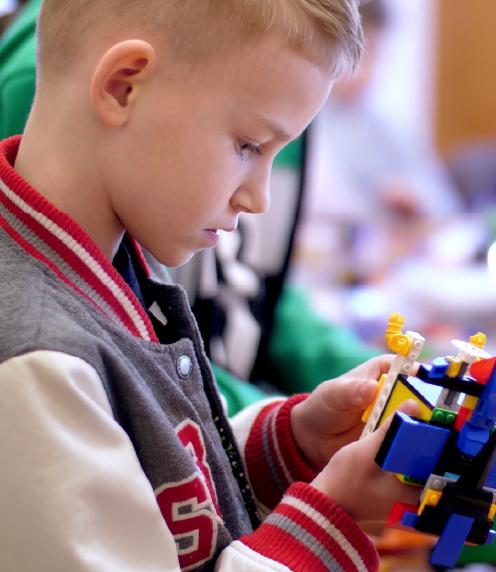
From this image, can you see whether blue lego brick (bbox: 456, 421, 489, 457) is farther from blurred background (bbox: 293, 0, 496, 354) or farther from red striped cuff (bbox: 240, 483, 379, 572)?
blurred background (bbox: 293, 0, 496, 354)

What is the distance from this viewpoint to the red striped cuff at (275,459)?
73cm

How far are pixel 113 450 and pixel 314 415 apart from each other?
0.24 m

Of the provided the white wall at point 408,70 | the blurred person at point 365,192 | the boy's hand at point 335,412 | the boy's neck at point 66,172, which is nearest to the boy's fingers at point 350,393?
the boy's hand at point 335,412

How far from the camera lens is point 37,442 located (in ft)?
1.54

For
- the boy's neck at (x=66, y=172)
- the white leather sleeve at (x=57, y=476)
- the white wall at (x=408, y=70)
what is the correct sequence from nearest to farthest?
the white leather sleeve at (x=57, y=476) < the boy's neck at (x=66, y=172) < the white wall at (x=408, y=70)

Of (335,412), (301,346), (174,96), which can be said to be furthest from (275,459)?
(301,346)

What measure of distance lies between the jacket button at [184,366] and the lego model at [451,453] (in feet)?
0.48

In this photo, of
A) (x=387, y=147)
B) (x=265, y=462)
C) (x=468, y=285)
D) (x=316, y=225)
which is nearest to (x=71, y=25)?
(x=265, y=462)

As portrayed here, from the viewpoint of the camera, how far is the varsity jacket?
470 mm

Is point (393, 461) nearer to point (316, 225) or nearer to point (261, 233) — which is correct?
point (261, 233)

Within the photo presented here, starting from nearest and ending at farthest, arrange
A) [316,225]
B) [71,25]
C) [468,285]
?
[71,25], [468,285], [316,225]

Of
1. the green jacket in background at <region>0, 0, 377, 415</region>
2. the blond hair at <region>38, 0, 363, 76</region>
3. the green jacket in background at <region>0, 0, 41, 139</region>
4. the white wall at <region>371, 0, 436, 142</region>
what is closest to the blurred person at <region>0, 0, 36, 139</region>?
the green jacket in background at <region>0, 0, 41, 139</region>

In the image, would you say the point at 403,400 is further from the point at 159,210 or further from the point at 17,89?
the point at 17,89

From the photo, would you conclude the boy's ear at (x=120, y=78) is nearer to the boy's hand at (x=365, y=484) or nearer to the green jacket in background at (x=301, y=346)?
the boy's hand at (x=365, y=484)
